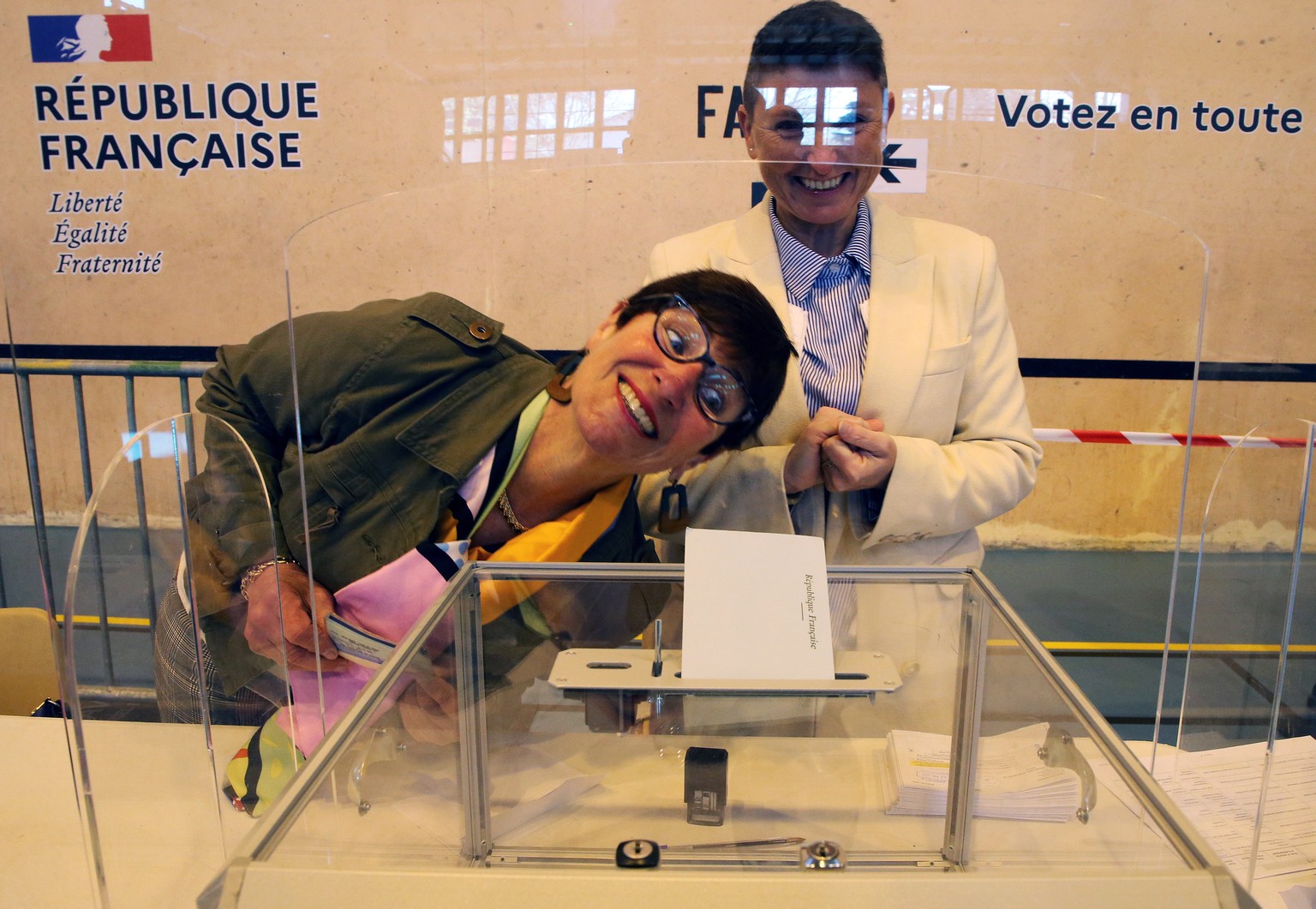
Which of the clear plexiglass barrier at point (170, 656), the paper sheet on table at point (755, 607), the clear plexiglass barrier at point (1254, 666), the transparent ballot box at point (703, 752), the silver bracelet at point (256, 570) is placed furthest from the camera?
the clear plexiglass barrier at point (1254, 666)

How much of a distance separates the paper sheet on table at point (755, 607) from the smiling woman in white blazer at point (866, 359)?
0.05 m

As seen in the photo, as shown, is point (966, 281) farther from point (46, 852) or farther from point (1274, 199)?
point (46, 852)

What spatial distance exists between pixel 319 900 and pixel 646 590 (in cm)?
56

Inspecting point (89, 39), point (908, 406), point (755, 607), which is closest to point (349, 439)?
point (755, 607)

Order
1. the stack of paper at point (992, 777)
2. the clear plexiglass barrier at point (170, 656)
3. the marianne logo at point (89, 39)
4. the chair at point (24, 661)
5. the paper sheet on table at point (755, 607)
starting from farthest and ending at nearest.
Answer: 1. the chair at point (24, 661)
2. the marianne logo at point (89, 39)
3. the clear plexiglass barrier at point (170, 656)
4. the paper sheet on table at point (755, 607)
5. the stack of paper at point (992, 777)

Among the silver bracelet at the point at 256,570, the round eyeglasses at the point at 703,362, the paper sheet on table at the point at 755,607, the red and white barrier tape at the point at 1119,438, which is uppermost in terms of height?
the round eyeglasses at the point at 703,362

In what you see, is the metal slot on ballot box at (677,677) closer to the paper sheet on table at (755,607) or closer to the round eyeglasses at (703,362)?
the paper sheet on table at (755,607)

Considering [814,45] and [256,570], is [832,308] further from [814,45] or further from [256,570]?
[256,570]

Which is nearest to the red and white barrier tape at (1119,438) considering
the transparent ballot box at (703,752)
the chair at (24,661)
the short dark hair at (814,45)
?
the transparent ballot box at (703,752)

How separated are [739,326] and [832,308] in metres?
0.14

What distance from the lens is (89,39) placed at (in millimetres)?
1411

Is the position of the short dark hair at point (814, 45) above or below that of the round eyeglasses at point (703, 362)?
above

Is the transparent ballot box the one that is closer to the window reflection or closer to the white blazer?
the white blazer

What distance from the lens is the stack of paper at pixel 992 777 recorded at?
754 millimetres
